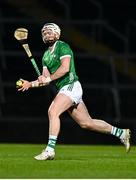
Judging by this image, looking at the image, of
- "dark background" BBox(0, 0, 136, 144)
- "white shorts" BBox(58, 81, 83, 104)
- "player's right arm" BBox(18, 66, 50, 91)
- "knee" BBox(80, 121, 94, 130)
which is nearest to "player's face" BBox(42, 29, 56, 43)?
"player's right arm" BBox(18, 66, 50, 91)

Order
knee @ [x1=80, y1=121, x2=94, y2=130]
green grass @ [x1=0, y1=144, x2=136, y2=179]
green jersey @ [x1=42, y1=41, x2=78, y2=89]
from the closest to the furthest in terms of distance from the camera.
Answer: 1. green grass @ [x1=0, y1=144, x2=136, y2=179]
2. green jersey @ [x1=42, y1=41, x2=78, y2=89]
3. knee @ [x1=80, y1=121, x2=94, y2=130]

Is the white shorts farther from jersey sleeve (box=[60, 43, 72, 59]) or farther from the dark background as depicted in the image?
the dark background

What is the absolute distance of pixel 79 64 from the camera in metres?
23.0

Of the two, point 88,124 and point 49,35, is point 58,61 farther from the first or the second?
point 88,124

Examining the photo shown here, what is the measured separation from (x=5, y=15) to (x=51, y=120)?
13.5 m

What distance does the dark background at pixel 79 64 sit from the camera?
19.8 metres

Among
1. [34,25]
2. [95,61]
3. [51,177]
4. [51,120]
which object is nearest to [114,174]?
[51,177]

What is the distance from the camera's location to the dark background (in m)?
19.8

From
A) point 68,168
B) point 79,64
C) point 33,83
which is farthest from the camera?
point 79,64

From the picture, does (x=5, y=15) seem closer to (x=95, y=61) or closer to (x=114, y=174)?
(x=95, y=61)

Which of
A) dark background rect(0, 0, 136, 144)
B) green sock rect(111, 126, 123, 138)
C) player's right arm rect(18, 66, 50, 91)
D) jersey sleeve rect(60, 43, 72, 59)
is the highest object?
jersey sleeve rect(60, 43, 72, 59)

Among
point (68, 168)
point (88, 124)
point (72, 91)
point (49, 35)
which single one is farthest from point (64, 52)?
point (68, 168)

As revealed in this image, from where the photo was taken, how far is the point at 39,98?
68.0ft

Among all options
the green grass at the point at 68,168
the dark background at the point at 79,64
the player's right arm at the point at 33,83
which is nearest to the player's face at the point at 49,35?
the player's right arm at the point at 33,83
